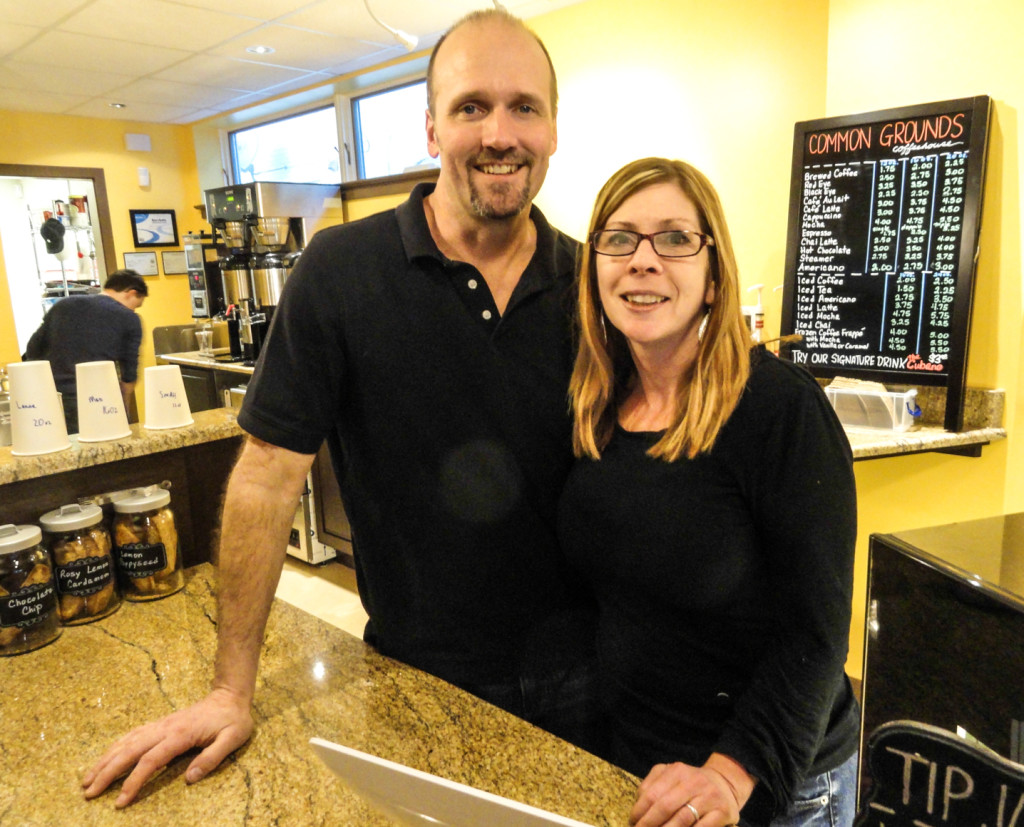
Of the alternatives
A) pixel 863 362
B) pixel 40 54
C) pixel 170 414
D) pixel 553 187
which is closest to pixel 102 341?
pixel 40 54

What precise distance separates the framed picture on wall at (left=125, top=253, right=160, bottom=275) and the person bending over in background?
2.34m

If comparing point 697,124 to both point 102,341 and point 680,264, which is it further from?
point 102,341

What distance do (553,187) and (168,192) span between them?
4.35 meters

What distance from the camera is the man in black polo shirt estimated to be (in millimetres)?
1224

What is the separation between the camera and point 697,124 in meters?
3.17

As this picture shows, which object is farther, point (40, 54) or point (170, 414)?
point (40, 54)

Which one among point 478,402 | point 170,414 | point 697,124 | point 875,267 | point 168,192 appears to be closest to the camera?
point 478,402

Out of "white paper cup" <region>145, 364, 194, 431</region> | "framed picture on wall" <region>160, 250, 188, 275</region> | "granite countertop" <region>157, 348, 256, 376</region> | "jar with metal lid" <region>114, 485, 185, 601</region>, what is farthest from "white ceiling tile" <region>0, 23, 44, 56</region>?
"jar with metal lid" <region>114, 485, 185, 601</region>

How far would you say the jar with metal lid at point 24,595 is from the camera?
1.14 metres

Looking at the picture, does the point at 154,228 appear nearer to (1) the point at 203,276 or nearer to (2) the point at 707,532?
(1) the point at 203,276

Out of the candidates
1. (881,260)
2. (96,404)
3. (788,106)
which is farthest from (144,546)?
(788,106)

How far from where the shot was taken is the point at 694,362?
111 centimetres

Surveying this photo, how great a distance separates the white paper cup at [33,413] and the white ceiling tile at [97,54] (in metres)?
3.31

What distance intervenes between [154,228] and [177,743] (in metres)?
6.48
